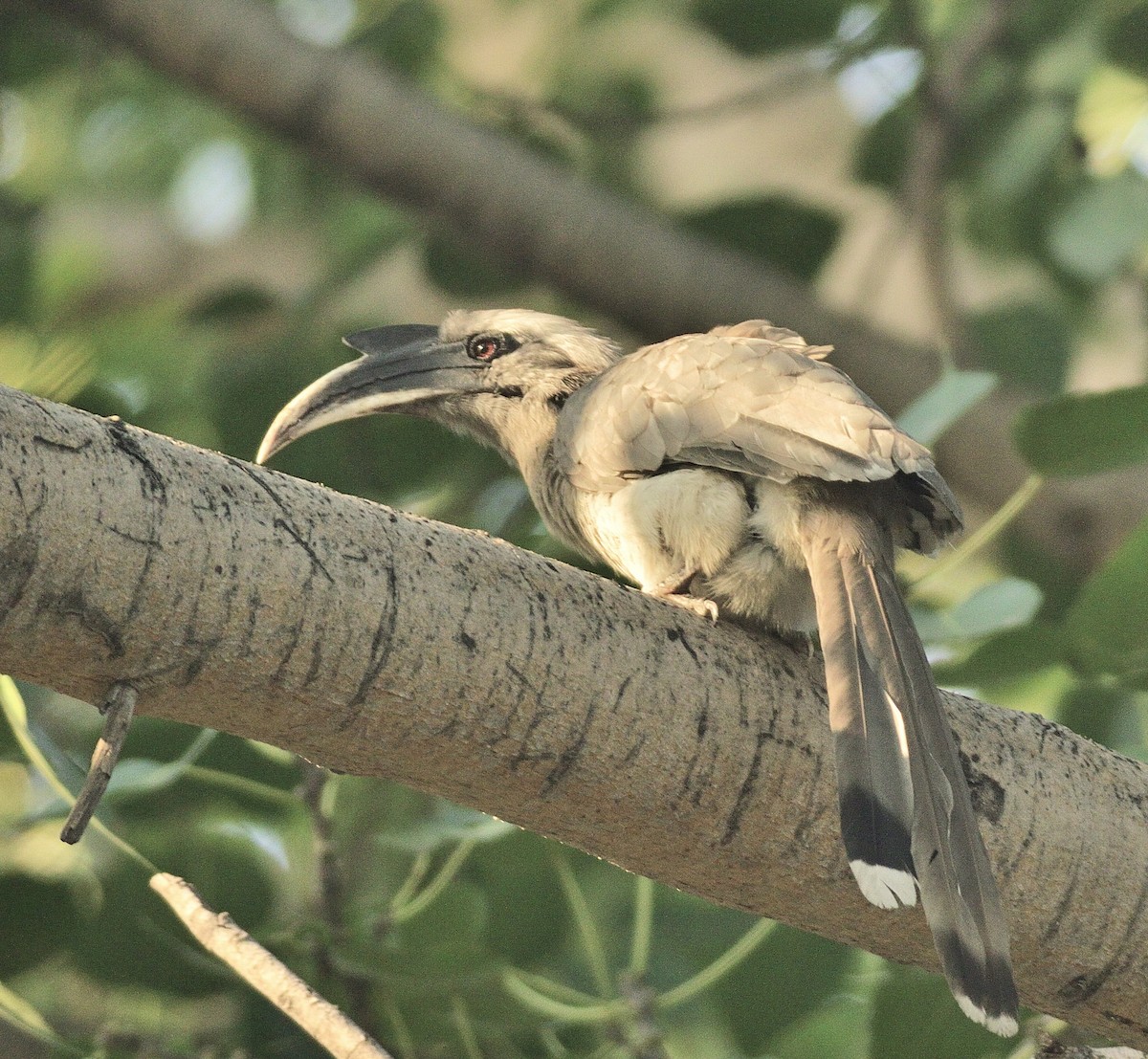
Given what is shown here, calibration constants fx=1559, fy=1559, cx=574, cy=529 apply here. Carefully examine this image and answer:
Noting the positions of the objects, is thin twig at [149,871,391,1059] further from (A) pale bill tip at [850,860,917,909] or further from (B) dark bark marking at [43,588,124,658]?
(A) pale bill tip at [850,860,917,909]

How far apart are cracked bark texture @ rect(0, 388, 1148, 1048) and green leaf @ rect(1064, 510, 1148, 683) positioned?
0.21m

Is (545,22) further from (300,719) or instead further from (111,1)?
(300,719)

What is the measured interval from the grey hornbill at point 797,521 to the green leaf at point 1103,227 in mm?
1025

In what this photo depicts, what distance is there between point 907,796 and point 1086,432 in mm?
702

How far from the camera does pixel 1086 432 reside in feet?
6.73

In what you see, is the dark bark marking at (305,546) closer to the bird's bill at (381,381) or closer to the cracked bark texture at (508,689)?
the cracked bark texture at (508,689)

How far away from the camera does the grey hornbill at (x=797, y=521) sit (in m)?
1.55

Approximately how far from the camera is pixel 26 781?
3170 millimetres

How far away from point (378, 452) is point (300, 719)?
1605mm

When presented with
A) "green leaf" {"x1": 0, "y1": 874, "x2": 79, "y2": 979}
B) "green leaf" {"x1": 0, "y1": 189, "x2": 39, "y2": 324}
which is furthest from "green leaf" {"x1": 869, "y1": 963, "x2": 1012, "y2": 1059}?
"green leaf" {"x1": 0, "y1": 189, "x2": 39, "y2": 324}

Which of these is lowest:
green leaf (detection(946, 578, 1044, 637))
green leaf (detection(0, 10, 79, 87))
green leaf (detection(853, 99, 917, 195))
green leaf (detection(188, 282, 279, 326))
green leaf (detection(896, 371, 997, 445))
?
green leaf (detection(188, 282, 279, 326))

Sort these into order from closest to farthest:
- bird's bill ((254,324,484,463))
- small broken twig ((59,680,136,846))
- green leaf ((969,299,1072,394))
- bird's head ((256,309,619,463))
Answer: small broken twig ((59,680,136,846)), bird's bill ((254,324,484,463)), bird's head ((256,309,619,463)), green leaf ((969,299,1072,394))

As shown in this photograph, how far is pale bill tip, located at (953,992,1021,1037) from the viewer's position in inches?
56.9

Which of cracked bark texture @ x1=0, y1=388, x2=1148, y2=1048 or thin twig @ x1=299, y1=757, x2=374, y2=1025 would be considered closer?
cracked bark texture @ x1=0, y1=388, x2=1148, y2=1048
